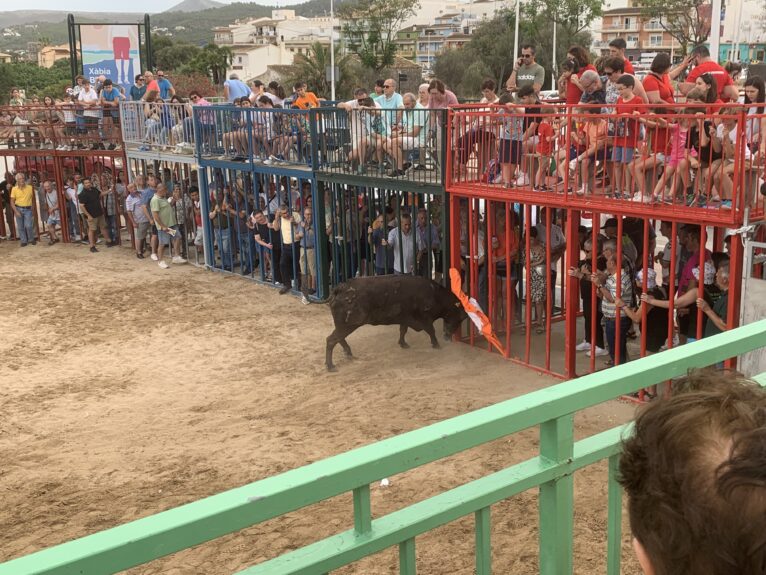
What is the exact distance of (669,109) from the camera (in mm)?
8156

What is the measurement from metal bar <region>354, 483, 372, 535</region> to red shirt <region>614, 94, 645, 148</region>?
287 inches

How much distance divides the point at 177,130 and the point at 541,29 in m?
48.8

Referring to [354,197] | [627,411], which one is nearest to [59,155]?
[354,197]

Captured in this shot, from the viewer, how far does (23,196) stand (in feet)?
63.2

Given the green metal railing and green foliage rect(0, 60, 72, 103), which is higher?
green foliage rect(0, 60, 72, 103)

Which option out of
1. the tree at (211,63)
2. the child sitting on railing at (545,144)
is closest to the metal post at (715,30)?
the child sitting on railing at (545,144)

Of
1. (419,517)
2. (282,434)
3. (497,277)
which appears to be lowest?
(282,434)

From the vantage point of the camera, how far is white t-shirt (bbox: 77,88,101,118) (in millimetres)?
19830

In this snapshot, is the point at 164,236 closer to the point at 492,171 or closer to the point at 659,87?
the point at 492,171

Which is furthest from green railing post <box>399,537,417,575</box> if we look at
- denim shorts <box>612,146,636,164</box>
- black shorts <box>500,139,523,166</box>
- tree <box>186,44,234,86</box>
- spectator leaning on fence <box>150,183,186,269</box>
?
tree <box>186,44,234,86</box>

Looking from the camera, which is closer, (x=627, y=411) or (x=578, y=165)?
(x=627, y=411)

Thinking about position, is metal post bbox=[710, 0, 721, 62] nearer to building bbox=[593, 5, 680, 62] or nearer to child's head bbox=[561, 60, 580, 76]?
child's head bbox=[561, 60, 580, 76]

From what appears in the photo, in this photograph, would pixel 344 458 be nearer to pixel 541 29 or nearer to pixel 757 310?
pixel 757 310

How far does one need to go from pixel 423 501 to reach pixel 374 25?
73.0 meters
